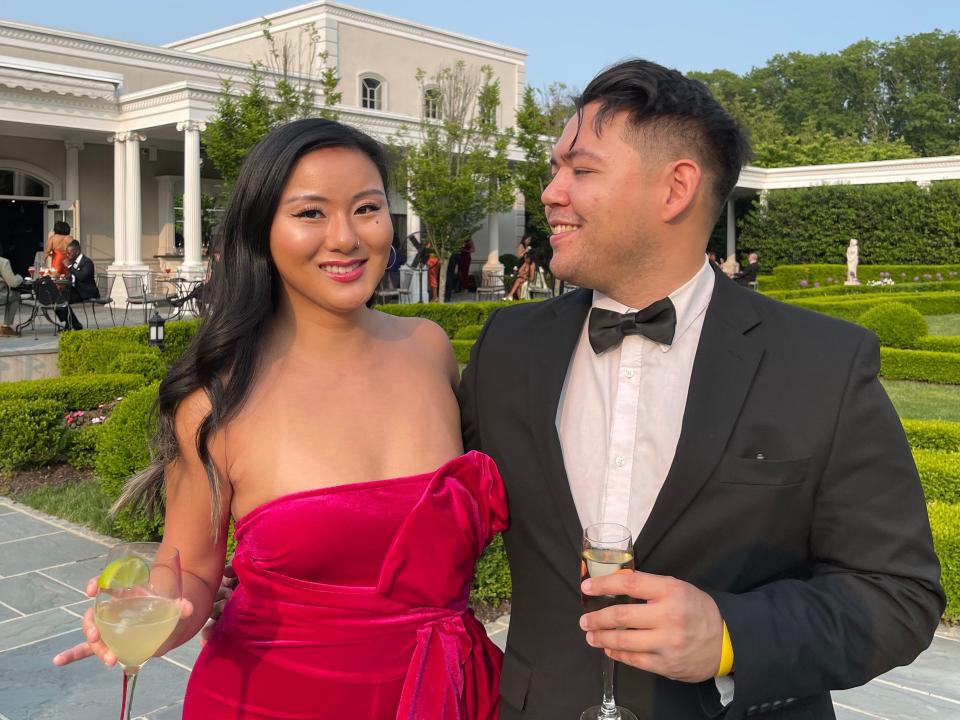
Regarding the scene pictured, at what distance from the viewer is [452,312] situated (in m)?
17.2

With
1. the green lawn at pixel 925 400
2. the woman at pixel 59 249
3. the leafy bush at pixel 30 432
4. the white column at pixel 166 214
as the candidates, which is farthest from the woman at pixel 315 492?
the white column at pixel 166 214

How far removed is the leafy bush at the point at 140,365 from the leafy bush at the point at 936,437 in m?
7.55

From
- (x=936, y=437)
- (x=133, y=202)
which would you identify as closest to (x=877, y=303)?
(x=936, y=437)

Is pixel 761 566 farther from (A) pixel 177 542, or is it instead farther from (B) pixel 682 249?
(A) pixel 177 542

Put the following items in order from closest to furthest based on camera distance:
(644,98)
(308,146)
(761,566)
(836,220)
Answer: (761,566) → (644,98) → (308,146) → (836,220)

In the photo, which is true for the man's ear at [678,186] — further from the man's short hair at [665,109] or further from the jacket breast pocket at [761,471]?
the jacket breast pocket at [761,471]

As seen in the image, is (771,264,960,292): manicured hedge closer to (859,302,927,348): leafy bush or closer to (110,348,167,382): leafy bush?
(859,302,927,348): leafy bush

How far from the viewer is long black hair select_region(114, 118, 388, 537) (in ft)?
7.02

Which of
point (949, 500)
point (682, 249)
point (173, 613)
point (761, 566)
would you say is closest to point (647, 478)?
point (761, 566)

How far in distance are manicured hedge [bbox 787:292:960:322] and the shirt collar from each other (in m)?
12.9

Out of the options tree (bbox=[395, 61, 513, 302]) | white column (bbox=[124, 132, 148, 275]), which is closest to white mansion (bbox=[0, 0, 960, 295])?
white column (bbox=[124, 132, 148, 275])

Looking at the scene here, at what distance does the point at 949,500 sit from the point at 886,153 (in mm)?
50609

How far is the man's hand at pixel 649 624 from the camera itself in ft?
4.75

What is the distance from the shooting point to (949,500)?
589 cm
